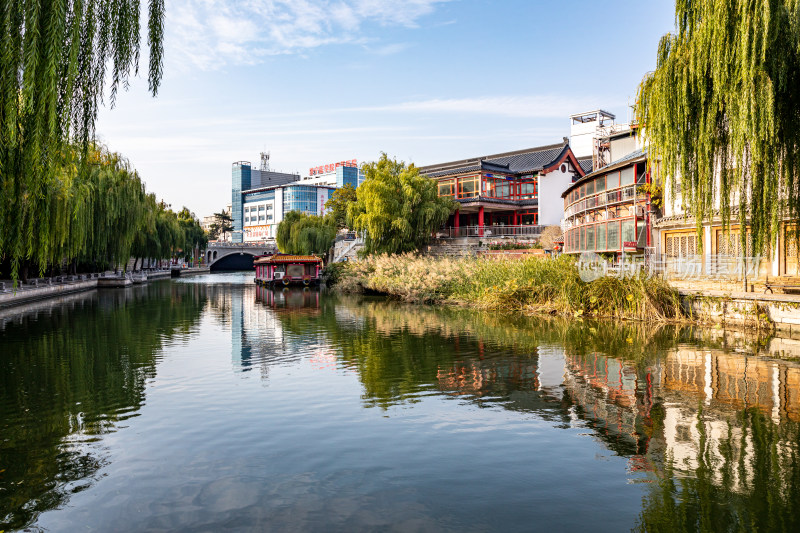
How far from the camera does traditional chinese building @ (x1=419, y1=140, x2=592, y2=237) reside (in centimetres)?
4809

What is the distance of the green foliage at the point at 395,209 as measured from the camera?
4203 cm

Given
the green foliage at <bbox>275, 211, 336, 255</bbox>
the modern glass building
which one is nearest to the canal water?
the green foliage at <bbox>275, 211, 336, 255</bbox>

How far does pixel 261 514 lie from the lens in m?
5.73

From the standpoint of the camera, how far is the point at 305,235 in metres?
58.9

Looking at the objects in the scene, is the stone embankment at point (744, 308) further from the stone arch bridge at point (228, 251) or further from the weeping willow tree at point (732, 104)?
the stone arch bridge at point (228, 251)

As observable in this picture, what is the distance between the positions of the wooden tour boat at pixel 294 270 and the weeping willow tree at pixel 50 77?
39.0 m

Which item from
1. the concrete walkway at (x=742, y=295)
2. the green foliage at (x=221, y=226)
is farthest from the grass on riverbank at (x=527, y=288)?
the green foliage at (x=221, y=226)

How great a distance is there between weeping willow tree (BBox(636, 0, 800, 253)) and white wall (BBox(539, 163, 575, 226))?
1326 inches

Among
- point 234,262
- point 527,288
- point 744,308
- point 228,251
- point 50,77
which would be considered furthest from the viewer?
point 234,262

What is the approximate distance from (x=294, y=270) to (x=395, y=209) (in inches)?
417

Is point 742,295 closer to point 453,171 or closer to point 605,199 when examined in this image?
point 605,199

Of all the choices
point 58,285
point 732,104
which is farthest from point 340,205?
point 732,104

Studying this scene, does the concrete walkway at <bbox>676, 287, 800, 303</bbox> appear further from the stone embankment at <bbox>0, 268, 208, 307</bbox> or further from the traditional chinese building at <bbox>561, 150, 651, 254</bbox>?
the stone embankment at <bbox>0, 268, 208, 307</bbox>

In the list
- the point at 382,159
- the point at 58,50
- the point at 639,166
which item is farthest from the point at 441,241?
the point at 58,50
